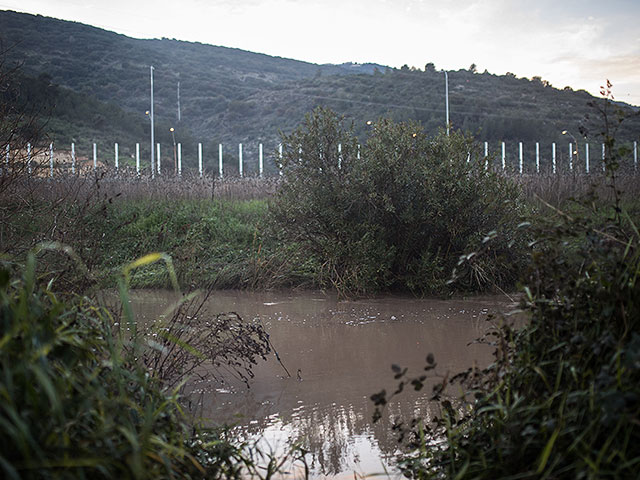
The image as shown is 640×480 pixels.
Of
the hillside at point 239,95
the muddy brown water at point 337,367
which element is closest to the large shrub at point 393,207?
the muddy brown water at point 337,367

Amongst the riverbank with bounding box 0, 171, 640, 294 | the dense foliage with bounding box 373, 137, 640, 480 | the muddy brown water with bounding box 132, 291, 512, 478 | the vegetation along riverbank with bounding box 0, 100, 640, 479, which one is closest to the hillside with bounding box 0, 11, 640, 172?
the riverbank with bounding box 0, 171, 640, 294

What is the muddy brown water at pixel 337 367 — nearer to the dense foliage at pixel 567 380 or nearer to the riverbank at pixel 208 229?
the dense foliage at pixel 567 380

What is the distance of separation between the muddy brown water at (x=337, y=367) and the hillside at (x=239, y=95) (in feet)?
90.9

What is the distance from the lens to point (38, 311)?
1.92 meters

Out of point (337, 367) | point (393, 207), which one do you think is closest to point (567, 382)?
point (337, 367)

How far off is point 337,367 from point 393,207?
3.78m

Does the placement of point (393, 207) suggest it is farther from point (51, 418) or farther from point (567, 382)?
point (51, 418)

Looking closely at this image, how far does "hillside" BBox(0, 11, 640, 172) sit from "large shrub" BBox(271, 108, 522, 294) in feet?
86.2

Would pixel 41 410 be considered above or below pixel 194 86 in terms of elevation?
below

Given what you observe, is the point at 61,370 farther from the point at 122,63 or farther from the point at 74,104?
the point at 122,63

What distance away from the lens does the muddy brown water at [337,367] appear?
139 inches

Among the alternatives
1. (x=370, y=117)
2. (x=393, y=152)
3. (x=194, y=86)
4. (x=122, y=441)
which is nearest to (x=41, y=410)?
(x=122, y=441)

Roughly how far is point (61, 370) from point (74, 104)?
3988 cm

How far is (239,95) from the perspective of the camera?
51094mm
